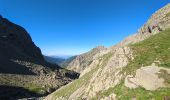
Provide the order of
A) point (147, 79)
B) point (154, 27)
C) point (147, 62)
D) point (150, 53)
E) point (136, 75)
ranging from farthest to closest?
point (154, 27) → point (150, 53) → point (147, 62) → point (136, 75) → point (147, 79)

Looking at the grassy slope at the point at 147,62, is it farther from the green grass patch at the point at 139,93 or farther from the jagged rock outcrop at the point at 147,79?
the jagged rock outcrop at the point at 147,79

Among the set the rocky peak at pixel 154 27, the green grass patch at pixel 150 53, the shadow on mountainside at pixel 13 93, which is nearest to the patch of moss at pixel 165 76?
the green grass patch at pixel 150 53

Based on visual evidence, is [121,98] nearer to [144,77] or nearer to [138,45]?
[144,77]

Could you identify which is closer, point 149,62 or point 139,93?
point 139,93

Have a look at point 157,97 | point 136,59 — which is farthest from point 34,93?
point 157,97

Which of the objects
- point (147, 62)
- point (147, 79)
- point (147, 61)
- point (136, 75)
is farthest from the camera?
point (147, 61)

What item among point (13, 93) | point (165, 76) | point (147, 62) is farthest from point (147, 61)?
point (13, 93)

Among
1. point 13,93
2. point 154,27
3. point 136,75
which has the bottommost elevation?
point 13,93

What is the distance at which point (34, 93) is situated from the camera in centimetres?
18600

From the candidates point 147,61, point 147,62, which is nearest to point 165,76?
point 147,62

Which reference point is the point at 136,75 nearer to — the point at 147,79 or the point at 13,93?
the point at 147,79

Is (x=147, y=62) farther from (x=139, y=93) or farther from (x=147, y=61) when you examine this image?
(x=139, y=93)

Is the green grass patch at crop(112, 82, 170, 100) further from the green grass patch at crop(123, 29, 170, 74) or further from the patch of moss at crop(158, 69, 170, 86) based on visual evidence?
the green grass patch at crop(123, 29, 170, 74)

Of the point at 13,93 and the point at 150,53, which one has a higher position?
the point at 150,53
